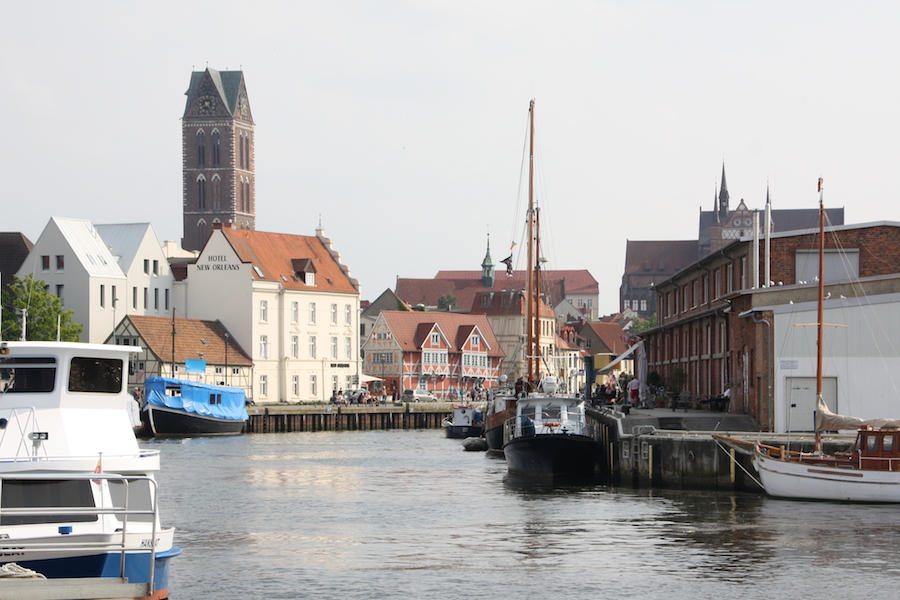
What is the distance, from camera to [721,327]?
54219 mm

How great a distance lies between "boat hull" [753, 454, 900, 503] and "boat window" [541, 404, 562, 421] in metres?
10.8

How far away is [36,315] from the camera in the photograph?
88562 mm

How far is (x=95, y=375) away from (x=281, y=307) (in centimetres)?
9013

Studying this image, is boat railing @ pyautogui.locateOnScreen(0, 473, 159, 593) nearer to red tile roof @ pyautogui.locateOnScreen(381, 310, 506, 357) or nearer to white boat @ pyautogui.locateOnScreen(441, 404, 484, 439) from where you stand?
white boat @ pyautogui.locateOnScreen(441, 404, 484, 439)

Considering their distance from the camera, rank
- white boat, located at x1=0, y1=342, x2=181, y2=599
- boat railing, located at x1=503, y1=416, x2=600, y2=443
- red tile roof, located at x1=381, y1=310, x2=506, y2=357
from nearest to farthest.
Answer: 1. white boat, located at x1=0, y1=342, x2=181, y2=599
2. boat railing, located at x1=503, y1=416, x2=600, y2=443
3. red tile roof, located at x1=381, y1=310, x2=506, y2=357

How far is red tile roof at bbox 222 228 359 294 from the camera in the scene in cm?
10975

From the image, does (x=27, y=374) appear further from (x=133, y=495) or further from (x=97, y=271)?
(x=97, y=271)

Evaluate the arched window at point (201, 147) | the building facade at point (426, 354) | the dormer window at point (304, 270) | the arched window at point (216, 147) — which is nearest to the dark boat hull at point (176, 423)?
the dormer window at point (304, 270)

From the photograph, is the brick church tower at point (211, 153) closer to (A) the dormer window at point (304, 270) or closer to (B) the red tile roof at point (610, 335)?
(B) the red tile roof at point (610, 335)

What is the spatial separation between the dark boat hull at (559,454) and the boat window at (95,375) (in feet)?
86.8

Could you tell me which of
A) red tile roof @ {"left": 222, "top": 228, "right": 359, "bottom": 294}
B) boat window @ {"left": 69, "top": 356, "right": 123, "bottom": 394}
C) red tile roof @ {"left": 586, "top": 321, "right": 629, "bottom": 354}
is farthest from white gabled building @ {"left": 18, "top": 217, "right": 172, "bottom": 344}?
red tile roof @ {"left": 586, "top": 321, "right": 629, "bottom": 354}

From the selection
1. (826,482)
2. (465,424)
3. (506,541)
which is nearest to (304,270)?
(465,424)

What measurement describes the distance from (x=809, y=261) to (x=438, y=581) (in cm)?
3179

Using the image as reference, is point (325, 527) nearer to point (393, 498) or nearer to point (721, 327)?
point (393, 498)
